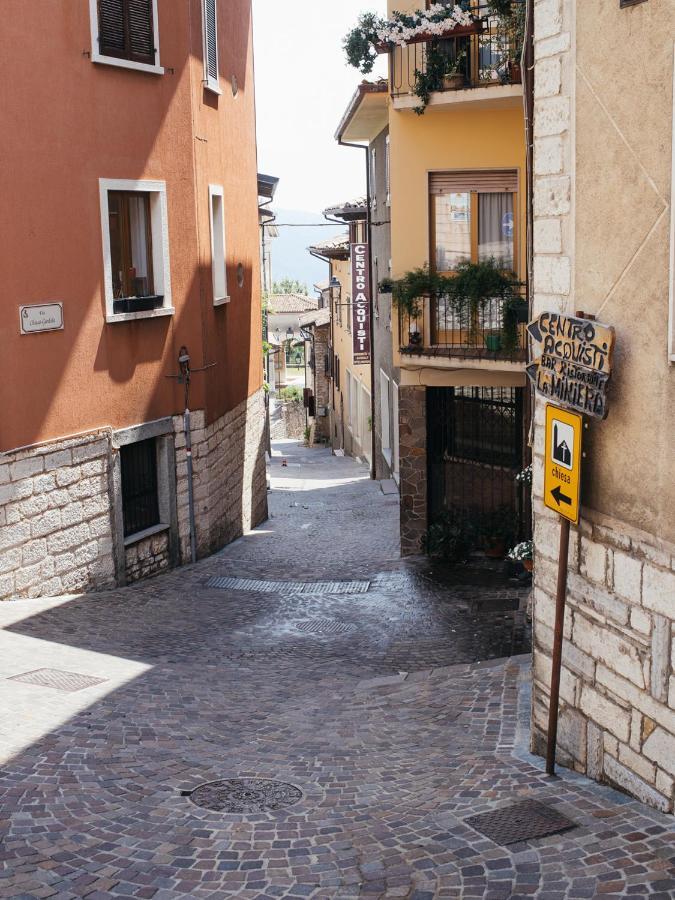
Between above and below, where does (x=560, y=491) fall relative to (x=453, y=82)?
below

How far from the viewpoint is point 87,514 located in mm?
14242

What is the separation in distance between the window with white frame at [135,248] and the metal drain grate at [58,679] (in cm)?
558

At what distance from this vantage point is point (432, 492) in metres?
18.2

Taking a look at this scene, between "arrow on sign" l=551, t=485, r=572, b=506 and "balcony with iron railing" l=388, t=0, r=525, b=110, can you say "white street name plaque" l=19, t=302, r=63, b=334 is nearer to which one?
"balcony with iron railing" l=388, t=0, r=525, b=110

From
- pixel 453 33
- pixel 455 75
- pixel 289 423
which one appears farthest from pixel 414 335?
pixel 289 423

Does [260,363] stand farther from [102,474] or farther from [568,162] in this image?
[568,162]

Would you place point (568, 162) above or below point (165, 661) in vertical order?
above

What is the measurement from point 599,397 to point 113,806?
4060 mm

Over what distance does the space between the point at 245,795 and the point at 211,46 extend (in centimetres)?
1336

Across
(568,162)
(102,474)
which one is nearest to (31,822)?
(568,162)

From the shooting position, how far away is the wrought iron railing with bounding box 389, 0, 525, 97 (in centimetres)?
1587

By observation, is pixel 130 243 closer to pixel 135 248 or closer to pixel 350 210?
pixel 135 248

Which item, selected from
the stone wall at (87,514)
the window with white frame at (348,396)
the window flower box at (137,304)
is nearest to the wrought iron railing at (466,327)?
the stone wall at (87,514)

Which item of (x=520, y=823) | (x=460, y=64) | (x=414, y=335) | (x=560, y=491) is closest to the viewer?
(x=520, y=823)
